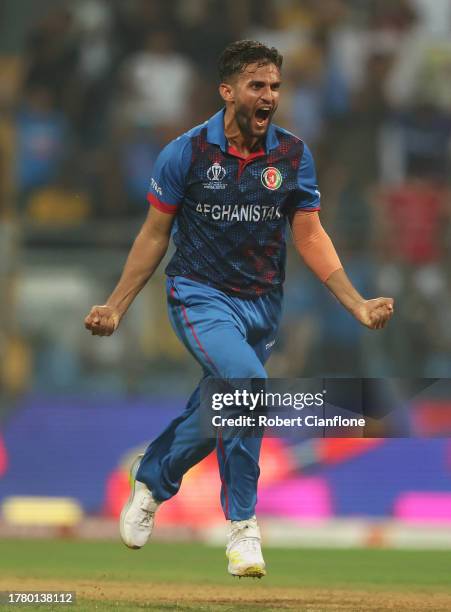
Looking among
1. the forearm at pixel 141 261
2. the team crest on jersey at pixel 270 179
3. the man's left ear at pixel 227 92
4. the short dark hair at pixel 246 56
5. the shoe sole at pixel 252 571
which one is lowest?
the shoe sole at pixel 252 571

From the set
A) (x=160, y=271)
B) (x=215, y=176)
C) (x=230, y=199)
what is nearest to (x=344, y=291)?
(x=230, y=199)

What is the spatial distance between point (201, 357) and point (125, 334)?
192 inches

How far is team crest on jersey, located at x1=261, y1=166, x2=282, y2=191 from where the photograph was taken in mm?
5004

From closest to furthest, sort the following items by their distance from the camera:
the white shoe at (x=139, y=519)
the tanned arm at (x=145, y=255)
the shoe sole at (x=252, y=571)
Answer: the shoe sole at (x=252, y=571)
the tanned arm at (x=145, y=255)
the white shoe at (x=139, y=519)

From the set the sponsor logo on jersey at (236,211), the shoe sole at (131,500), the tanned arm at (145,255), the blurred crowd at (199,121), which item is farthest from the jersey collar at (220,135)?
the blurred crowd at (199,121)

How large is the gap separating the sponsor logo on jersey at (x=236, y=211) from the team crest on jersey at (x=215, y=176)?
0.07 metres

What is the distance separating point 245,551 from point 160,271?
5223mm

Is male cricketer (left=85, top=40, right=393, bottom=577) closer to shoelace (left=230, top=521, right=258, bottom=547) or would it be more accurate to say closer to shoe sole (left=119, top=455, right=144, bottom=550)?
shoelace (left=230, top=521, right=258, bottom=547)

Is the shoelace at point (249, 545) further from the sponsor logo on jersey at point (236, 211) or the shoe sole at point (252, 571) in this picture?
the sponsor logo on jersey at point (236, 211)

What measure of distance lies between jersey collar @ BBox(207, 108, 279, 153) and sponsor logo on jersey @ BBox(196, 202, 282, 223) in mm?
218

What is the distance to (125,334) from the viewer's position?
9.84 meters

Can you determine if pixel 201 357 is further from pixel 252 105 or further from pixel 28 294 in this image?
pixel 28 294

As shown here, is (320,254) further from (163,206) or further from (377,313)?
(163,206)

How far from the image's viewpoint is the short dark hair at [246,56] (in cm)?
487
